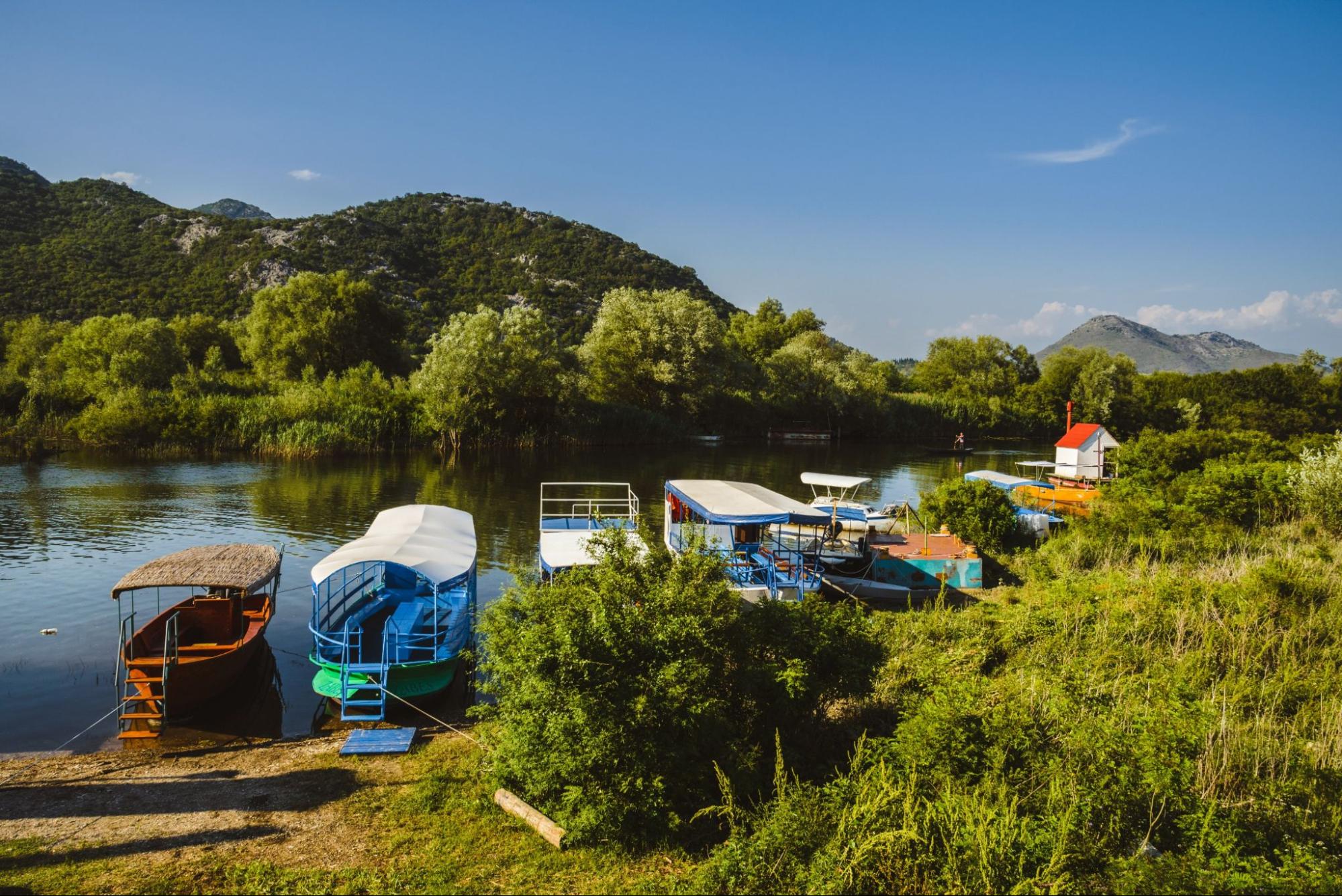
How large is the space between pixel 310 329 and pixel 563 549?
180 ft

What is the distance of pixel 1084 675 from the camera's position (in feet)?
37.0

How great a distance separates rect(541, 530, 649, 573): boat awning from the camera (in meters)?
17.6

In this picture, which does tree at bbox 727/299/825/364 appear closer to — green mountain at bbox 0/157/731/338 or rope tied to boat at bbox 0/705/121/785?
green mountain at bbox 0/157/731/338

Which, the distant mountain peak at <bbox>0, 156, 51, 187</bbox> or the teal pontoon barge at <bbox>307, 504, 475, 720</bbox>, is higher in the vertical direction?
the distant mountain peak at <bbox>0, 156, 51, 187</bbox>

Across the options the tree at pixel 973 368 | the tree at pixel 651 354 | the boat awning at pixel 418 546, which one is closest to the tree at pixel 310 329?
the tree at pixel 651 354

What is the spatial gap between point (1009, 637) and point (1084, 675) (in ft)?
8.83

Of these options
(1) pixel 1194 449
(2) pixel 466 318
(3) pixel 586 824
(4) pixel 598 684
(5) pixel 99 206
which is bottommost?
(3) pixel 586 824

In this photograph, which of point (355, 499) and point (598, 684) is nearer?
point (598, 684)

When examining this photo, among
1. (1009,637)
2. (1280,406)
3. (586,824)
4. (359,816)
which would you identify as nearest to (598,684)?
(586,824)

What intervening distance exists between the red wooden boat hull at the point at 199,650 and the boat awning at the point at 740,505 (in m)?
9.91

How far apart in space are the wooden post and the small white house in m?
36.0

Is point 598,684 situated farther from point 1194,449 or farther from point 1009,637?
point 1194,449

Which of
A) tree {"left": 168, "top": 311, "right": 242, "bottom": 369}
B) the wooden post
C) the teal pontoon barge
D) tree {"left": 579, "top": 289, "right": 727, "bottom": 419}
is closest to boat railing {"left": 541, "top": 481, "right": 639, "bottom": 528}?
the teal pontoon barge

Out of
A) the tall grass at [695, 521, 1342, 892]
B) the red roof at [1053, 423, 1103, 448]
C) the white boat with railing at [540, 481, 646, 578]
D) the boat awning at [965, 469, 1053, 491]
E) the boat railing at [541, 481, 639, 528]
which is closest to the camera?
the tall grass at [695, 521, 1342, 892]
